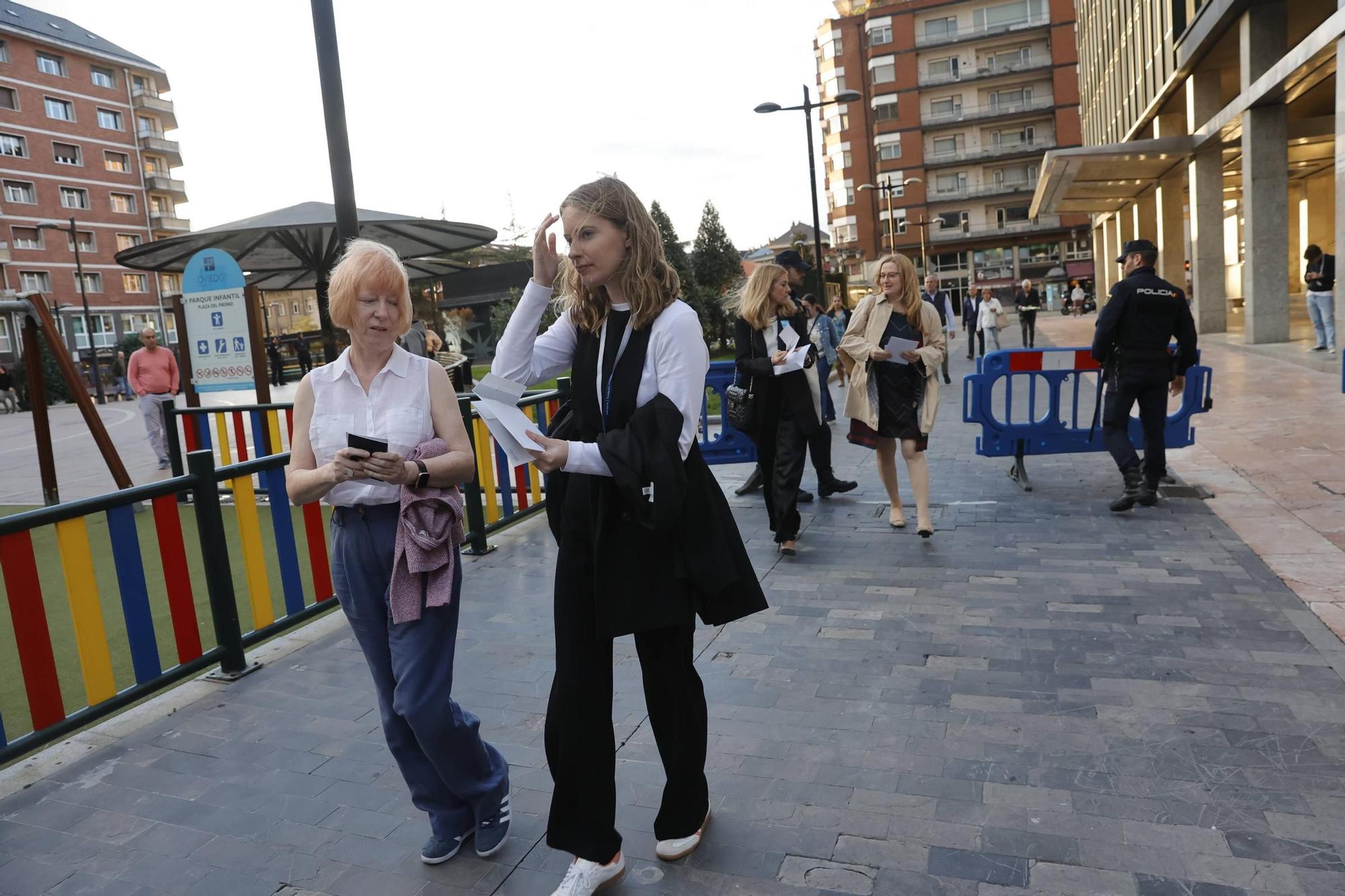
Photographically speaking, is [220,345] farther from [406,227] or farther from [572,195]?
[572,195]

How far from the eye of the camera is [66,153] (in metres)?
60.8

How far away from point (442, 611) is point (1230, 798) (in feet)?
8.03

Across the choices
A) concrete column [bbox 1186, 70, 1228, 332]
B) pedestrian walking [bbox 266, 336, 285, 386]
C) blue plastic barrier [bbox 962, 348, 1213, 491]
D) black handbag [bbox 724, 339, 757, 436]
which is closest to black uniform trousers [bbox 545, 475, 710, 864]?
black handbag [bbox 724, 339, 757, 436]

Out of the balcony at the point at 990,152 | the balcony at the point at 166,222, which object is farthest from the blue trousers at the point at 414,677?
the balcony at the point at 990,152

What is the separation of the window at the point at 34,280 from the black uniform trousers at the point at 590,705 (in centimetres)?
6467

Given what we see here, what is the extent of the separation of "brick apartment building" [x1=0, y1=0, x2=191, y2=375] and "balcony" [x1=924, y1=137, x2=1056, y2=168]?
56.9m

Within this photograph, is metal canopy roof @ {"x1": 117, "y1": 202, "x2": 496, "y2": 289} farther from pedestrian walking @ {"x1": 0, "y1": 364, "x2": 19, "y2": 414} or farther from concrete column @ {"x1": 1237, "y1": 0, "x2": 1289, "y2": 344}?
pedestrian walking @ {"x1": 0, "y1": 364, "x2": 19, "y2": 414}

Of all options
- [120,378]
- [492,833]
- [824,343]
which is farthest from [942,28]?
[492,833]

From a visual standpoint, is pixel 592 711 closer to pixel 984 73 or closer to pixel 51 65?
pixel 51 65

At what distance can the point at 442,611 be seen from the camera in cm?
277

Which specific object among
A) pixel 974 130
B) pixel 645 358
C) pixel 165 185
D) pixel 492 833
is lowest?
pixel 492 833

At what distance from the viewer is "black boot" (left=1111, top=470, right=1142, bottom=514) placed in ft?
21.2

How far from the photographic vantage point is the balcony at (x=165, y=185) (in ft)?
218

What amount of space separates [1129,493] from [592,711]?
17.2ft
